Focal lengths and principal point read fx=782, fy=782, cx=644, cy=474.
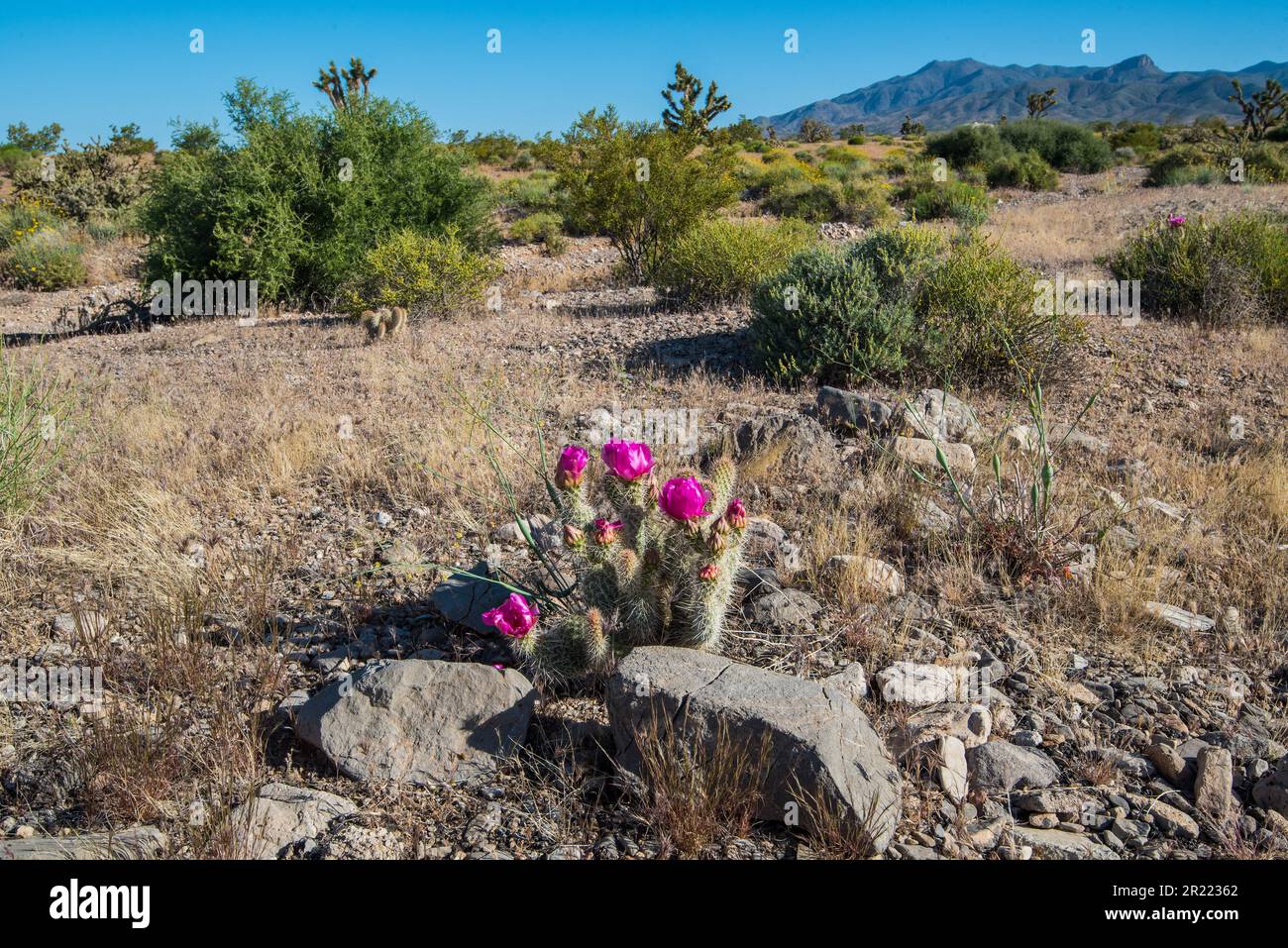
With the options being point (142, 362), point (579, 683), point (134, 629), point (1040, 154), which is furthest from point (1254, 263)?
point (1040, 154)

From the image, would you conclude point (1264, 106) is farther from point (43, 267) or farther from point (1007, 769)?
point (43, 267)

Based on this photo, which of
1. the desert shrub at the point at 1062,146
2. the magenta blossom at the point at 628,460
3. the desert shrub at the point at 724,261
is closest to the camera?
the magenta blossom at the point at 628,460

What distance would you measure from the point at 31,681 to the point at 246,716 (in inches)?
38.2

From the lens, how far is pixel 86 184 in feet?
66.2

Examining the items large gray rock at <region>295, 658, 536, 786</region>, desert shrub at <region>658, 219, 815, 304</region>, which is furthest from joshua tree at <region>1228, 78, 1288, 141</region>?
large gray rock at <region>295, 658, 536, 786</region>

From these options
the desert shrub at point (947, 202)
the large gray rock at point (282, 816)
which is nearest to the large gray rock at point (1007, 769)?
the large gray rock at point (282, 816)

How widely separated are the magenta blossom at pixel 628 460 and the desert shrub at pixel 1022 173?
2701 centimetres

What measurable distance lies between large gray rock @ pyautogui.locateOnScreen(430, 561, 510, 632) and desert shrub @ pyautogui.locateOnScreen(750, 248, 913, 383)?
157 inches

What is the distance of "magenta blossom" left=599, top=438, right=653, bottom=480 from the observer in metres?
2.56

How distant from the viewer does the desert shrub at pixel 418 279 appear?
9.93m

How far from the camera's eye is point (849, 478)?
14.8 feet

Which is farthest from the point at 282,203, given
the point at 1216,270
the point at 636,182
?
the point at 1216,270

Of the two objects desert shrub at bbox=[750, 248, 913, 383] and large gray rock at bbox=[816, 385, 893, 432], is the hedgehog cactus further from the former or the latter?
desert shrub at bbox=[750, 248, 913, 383]

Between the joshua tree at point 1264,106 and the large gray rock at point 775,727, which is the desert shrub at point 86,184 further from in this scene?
the joshua tree at point 1264,106
